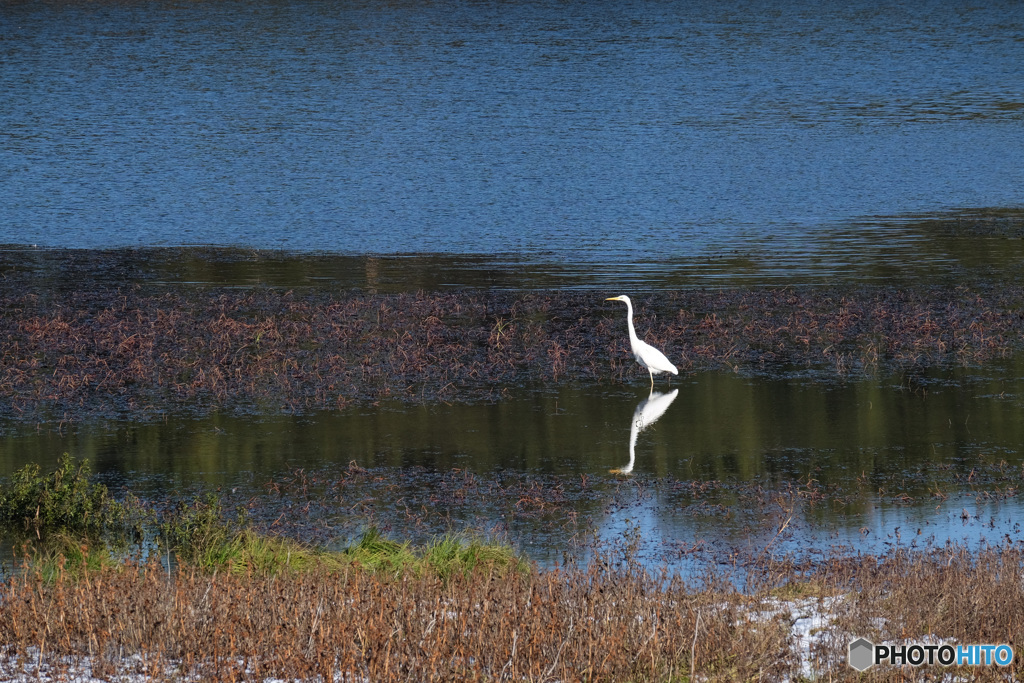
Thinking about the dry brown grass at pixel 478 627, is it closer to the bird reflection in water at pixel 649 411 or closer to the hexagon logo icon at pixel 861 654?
the hexagon logo icon at pixel 861 654

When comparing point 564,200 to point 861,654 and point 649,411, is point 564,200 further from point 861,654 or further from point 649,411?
point 861,654

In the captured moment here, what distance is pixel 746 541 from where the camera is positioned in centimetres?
998

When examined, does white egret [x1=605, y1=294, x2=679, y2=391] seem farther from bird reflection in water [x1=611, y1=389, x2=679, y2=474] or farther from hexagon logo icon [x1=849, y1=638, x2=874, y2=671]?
hexagon logo icon [x1=849, y1=638, x2=874, y2=671]

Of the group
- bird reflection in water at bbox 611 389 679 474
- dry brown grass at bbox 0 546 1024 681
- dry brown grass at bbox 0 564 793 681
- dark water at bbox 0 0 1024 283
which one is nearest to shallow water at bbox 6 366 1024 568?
bird reflection in water at bbox 611 389 679 474

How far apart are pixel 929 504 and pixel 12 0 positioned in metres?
92.6

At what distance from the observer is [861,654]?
7.07 metres

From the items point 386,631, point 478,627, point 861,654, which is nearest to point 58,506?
point 386,631

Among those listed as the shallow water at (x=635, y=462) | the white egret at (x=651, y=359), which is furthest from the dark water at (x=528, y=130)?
the shallow water at (x=635, y=462)

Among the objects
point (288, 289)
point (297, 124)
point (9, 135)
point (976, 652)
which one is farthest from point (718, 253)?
point (9, 135)

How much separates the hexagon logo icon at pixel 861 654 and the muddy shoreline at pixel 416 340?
809cm

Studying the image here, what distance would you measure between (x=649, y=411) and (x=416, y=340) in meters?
4.30

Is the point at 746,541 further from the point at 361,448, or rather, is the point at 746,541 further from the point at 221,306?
the point at 221,306

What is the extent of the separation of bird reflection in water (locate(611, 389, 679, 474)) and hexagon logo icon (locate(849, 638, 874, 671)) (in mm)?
5482

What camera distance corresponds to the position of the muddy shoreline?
1511cm
